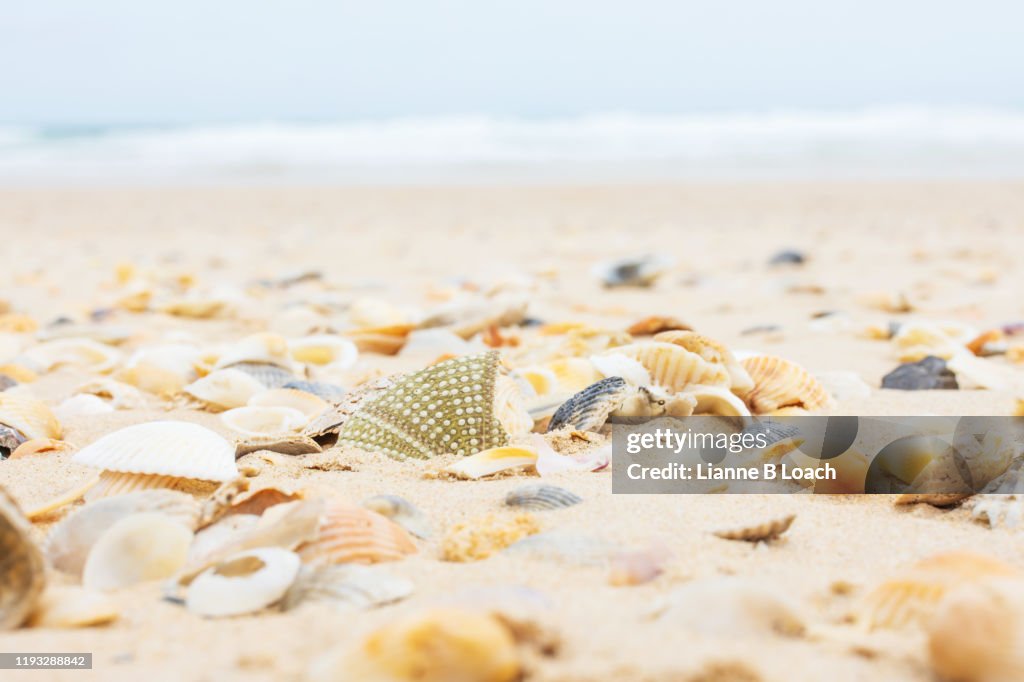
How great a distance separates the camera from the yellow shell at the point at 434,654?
44.1 inches

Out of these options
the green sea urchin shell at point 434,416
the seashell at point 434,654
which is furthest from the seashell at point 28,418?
the seashell at point 434,654

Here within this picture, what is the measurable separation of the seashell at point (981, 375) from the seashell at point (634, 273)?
2605 millimetres

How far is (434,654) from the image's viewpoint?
3.67 ft

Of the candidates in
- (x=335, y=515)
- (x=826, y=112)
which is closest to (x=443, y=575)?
(x=335, y=515)

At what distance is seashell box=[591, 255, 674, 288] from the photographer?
18.6 ft

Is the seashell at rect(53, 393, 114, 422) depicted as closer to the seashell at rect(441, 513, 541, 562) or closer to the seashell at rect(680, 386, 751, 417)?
the seashell at rect(441, 513, 541, 562)

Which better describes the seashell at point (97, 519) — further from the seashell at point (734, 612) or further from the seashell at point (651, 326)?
the seashell at point (651, 326)

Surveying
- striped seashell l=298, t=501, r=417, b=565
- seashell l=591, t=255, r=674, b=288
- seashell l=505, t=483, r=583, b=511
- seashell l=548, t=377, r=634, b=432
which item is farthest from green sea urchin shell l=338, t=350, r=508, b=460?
seashell l=591, t=255, r=674, b=288

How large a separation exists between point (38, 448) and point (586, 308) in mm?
3052

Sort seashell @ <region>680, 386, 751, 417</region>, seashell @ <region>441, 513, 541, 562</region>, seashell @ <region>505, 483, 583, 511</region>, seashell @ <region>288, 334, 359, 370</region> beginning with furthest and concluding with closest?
seashell @ <region>288, 334, 359, 370</region> < seashell @ <region>680, 386, 751, 417</region> < seashell @ <region>505, 483, 583, 511</region> < seashell @ <region>441, 513, 541, 562</region>

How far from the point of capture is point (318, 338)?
354cm

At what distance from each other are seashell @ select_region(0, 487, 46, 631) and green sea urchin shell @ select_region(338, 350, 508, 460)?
39.4 inches

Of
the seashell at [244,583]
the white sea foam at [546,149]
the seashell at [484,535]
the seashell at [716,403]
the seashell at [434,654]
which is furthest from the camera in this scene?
the white sea foam at [546,149]

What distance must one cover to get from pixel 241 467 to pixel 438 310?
1814 millimetres
